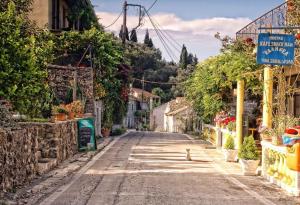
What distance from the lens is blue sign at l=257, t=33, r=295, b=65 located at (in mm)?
13922

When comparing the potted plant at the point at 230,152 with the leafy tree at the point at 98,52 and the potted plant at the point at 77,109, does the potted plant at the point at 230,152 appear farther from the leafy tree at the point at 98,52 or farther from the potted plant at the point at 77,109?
the leafy tree at the point at 98,52

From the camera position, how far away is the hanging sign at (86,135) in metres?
23.7

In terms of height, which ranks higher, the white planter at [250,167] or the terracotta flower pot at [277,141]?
the terracotta flower pot at [277,141]

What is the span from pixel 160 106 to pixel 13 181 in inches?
3022

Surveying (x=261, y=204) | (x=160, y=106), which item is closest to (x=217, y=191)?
(x=261, y=204)

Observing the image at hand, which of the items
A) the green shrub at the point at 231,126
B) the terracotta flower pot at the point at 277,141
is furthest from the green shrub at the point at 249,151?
the green shrub at the point at 231,126

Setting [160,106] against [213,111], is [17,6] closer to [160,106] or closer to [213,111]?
[213,111]

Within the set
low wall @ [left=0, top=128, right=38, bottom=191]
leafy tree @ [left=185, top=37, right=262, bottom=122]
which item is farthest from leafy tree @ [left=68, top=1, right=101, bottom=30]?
low wall @ [left=0, top=128, right=38, bottom=191]

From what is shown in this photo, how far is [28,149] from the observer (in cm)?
1416

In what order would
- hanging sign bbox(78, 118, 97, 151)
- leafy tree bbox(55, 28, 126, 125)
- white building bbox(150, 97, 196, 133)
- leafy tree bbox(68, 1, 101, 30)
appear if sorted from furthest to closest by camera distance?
1. white building bbox(150, 97, 196, 133)
2. leafy tree bbox(68, 1, 101, 30)
3. leafy tree bbox(55, 28, 126, 125)
4. hanging sign bbox(78, 118, 97, 151)

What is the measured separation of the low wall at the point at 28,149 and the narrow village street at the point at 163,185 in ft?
3.58

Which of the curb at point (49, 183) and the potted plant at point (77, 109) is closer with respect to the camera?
the curb at point (49, 183)

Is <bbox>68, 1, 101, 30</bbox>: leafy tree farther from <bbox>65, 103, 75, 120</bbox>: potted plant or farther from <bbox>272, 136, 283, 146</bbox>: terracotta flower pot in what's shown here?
<bbox>272, 136, 283, 146</bbox>: terracotta flower pot

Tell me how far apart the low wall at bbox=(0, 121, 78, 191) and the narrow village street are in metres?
1.09
